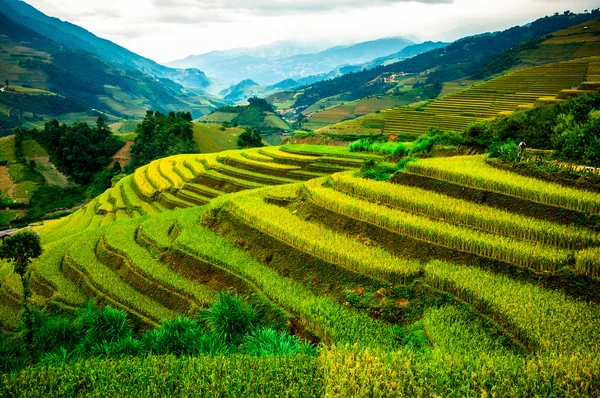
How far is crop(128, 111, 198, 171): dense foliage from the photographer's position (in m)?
62.0

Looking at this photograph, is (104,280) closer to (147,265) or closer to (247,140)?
(147,265)

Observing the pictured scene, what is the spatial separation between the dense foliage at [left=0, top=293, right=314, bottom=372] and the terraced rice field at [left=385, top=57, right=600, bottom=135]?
141 feet

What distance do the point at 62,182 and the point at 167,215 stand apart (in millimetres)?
45864

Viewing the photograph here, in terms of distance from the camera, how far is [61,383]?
5.73 meters

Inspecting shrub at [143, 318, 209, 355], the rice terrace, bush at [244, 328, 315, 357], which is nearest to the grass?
the rice terrace

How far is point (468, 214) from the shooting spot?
32.9 feet

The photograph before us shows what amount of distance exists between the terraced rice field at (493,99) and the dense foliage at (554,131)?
27.7m

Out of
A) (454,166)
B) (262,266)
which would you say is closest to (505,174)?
(454,166)

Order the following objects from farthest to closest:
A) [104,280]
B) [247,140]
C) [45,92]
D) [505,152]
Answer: [45,92] → [247,140] → [104,280] → [505,152]

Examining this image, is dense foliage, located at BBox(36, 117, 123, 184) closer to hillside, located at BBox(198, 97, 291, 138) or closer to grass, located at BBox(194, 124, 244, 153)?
grass, located at BBox(194, 124, 244, 153)

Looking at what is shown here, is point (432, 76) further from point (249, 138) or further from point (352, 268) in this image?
point (352, 268)

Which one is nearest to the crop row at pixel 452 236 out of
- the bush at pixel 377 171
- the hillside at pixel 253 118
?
the bush at pixel 377 171

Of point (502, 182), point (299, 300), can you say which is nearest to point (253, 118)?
point (502, 182)

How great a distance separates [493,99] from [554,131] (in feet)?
145
